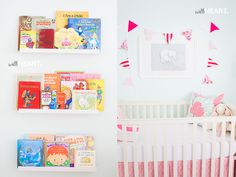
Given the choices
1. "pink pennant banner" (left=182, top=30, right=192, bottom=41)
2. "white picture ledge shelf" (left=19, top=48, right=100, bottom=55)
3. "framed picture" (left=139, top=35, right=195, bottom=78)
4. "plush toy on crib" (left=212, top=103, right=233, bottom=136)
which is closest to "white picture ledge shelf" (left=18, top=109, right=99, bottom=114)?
"white picture ledge shelf" (left=19, top=48, right=100, bottom=55)

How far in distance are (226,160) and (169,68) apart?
1348 millimetres

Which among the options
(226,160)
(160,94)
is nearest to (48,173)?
(226,160)

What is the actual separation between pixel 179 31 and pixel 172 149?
1.66m

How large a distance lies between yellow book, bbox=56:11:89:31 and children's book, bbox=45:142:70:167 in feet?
2.17

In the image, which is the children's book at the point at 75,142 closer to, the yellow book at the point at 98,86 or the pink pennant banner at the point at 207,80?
the yellow book at the point at 98,86

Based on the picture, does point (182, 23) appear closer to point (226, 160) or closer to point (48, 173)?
point (226, 160)

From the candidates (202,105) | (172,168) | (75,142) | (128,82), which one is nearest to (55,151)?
(75,142)

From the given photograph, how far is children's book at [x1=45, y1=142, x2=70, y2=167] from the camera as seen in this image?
201 centimetres

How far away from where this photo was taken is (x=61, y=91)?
6.56 ft

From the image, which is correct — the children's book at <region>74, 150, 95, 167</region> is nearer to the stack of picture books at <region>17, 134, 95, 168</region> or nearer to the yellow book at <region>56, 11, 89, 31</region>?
the stack of picture books at <region>17, 134, 95, 168</region>

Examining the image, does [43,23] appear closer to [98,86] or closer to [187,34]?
[98,86]

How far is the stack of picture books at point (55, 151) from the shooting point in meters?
2.01

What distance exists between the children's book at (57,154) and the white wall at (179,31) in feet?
6.44

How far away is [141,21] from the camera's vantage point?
3924 mm
